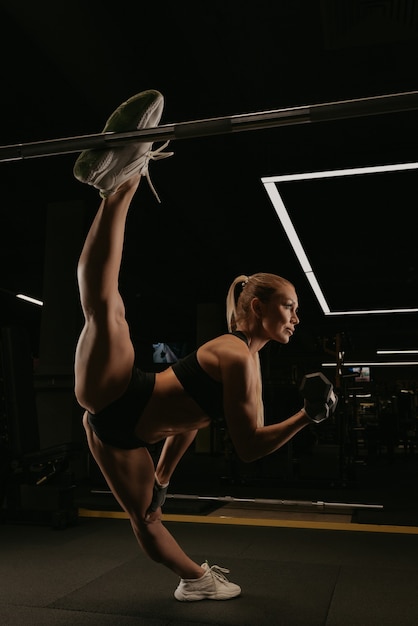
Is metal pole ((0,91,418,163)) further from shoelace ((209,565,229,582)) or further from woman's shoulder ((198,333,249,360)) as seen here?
shoelace ((209,565,229,582))

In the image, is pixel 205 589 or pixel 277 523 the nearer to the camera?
pixel 205 589

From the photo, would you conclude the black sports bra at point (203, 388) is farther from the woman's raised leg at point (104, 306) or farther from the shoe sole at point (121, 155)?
the shoe sole at point (121, 155)

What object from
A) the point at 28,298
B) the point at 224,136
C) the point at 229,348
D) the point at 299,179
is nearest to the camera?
the point at 229,348

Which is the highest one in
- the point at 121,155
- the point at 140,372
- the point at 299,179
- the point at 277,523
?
the point at 299,179

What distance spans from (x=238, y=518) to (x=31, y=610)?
2378 mm

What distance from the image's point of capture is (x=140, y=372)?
1.92m

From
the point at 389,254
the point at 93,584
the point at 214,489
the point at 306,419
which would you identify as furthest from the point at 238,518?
the point at 389,254

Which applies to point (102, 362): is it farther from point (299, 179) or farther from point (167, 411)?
point (299, 179)

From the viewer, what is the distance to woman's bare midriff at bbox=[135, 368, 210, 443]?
6.20 feet

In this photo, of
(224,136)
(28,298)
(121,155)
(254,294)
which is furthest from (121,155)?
(28,298)

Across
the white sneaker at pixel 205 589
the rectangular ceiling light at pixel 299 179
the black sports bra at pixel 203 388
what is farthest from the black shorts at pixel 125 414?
the rectangular ceiling light at pixel 299 179

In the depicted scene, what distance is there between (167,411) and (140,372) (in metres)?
0.16

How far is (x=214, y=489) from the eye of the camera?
19.6ft

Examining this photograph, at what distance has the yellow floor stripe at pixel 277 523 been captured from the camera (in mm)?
4234
